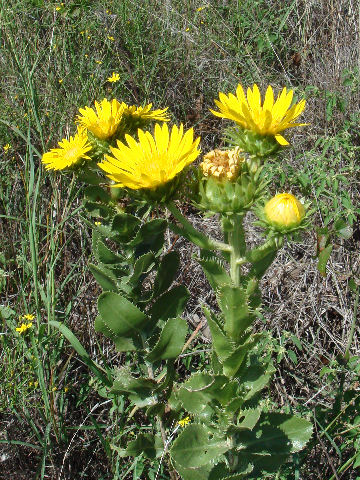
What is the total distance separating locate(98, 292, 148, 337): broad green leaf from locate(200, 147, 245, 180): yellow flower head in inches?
23.0

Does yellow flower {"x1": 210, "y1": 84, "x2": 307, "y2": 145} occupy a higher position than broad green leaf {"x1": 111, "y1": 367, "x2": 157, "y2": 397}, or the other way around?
yellow flower {"x1": 210, "y1": 84, "x2": 307, "y2": 145}

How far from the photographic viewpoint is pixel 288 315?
3020 millimetres

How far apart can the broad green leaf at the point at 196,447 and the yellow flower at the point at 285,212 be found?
31.9 inches

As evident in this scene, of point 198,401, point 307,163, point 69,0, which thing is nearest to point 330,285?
point 307,163

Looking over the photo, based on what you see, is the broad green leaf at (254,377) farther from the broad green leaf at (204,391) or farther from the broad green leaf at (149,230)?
the broad green leaf at (149,230)

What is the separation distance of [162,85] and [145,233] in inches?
110

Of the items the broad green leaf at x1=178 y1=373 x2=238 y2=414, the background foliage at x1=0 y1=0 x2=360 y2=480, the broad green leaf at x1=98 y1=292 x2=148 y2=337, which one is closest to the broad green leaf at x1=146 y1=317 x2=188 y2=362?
the broad green leaf at x1=98 y1=292 x2=148 y2=337

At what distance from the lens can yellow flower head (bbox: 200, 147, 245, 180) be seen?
5.29 feet

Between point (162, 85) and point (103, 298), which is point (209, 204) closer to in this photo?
point (103, 298)

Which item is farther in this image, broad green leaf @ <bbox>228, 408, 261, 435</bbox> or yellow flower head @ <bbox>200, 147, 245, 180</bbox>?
broad green leaf @ <bbox>228, 408, 261, 435</bbox>

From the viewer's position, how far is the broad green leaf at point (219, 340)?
168 cm

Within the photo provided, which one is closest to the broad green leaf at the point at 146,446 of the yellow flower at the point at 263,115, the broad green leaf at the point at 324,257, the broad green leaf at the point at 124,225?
the broad green leaf at the point at 124,225

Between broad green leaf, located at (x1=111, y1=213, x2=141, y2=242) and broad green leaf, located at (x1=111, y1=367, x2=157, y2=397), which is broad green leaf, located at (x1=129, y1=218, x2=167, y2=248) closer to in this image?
broad green leaf, located at (x1=111, y1=213, x2=141, y2=242)

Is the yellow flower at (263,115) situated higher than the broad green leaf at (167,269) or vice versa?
the yellow flower at (263,115)
